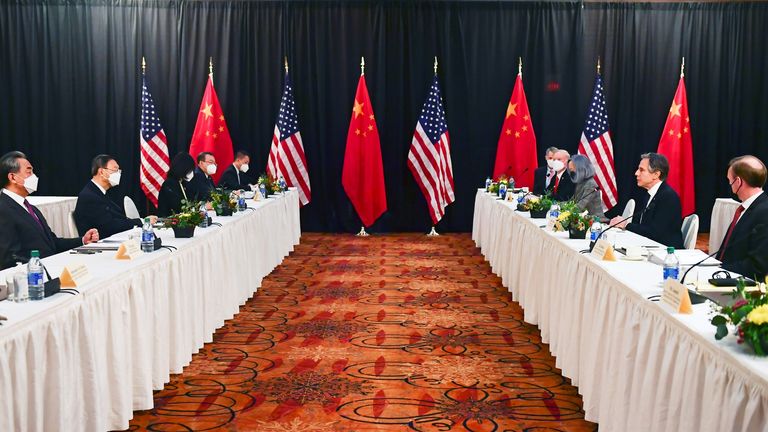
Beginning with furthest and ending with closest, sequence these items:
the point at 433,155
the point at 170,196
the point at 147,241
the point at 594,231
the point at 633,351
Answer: the point at 433,155
the point at 170,196
the point at 594,231
the point at 147,241
the point at 633,351

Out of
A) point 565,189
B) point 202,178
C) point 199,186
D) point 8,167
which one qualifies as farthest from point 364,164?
point 8,167

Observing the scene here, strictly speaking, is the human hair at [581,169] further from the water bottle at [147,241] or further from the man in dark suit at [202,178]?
the water bottle at [147,241]

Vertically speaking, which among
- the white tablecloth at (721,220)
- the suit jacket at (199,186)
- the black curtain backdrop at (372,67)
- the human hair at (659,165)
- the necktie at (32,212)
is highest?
the black curtain backdrop at (372,67)

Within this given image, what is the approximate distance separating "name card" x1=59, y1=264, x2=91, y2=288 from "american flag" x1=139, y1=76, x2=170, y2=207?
704cm

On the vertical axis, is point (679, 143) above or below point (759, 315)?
above

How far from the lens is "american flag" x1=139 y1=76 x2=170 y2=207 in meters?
10.4

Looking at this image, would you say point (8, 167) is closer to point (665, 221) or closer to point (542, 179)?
point (665, 221)

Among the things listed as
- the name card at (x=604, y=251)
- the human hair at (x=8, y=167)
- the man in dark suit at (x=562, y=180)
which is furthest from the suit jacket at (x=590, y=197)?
the human hair at (x=8, y=167)

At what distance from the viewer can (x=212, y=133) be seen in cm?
1073

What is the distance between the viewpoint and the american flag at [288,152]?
10.6 metres

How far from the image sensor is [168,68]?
1121cm

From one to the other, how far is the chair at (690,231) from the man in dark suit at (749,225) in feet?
2.17

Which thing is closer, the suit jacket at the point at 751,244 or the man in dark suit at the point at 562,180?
the suit jacket at the point at 751,244

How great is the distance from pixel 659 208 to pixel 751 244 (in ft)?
3.61
